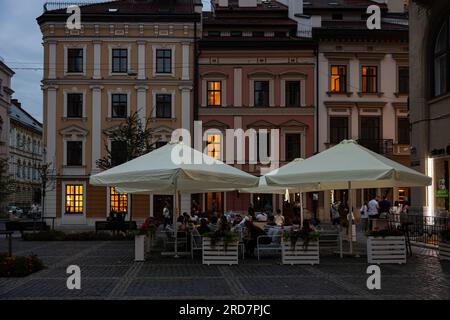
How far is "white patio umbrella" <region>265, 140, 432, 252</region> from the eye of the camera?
15617mm

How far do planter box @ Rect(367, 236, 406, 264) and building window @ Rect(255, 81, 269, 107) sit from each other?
90.3 ft

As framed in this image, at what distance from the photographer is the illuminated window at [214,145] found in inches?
1674

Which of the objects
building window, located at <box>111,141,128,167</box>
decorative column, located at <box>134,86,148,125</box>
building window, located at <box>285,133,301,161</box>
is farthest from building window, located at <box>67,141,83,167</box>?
building window, located at <box>285,133,301,161</box>

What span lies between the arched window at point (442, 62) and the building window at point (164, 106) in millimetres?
21668

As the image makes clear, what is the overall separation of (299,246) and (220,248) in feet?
6.42

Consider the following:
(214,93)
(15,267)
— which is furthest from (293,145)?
(15,267)

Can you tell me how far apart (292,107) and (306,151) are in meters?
3.05

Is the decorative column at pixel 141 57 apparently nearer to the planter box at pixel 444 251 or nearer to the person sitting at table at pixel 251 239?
A: the person sitting at table at pixel 251 239

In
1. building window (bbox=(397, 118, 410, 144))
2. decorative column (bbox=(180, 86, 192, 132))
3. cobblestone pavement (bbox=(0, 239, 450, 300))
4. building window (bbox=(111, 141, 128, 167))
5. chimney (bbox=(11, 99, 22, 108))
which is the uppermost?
chimney (bbox=(11, 99, 22, 108))

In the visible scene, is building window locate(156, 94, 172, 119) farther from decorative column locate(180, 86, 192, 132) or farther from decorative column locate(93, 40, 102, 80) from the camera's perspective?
decorative column locate(93, 40, 102, 80)

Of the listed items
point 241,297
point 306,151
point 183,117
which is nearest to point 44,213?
point 183,117

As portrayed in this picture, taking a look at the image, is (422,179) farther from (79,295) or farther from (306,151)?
(306,151)

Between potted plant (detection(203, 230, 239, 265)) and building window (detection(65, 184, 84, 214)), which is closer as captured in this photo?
potted plant (detection(203, 230, 239, 265))

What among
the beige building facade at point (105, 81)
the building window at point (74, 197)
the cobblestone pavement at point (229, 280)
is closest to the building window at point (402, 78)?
the beige building facade at point (105, 81)
